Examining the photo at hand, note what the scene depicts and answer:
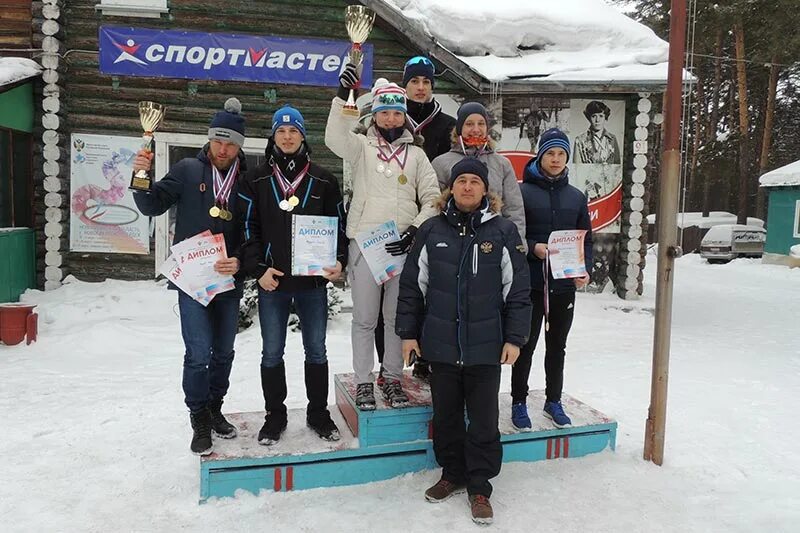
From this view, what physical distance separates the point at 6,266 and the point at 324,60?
5.36 metres

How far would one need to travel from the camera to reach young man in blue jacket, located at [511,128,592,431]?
3.84 metres

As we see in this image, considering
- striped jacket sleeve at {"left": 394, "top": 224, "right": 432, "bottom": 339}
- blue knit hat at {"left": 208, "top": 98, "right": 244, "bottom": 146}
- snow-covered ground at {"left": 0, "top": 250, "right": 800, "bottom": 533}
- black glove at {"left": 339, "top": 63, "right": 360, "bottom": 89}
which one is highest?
black glove at {"left": 339, "top": 63, "right": 360, "bottom": 89}

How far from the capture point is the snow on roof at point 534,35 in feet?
30.8

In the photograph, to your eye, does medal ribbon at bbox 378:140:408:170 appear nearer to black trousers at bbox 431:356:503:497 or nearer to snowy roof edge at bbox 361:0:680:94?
black trousers at bbox 431:356:503:497

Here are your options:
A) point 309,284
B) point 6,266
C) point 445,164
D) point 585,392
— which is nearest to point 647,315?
point 585,392

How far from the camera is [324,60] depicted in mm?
8875

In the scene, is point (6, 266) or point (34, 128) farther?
point (34, 128)

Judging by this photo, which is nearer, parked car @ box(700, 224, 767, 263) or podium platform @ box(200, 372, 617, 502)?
podium platform @ box(200, 372, 617, 502)

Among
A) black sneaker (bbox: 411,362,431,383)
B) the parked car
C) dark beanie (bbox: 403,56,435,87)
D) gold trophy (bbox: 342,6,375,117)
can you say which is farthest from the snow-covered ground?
the parked car

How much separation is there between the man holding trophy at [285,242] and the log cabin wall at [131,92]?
5.71 meters

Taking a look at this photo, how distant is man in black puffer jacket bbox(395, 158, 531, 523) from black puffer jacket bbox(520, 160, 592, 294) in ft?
1.82

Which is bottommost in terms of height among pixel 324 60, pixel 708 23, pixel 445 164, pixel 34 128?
pixel 445 164

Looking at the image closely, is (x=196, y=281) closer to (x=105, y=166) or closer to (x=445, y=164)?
(x=445, y=164)

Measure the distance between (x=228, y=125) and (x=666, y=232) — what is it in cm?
285
